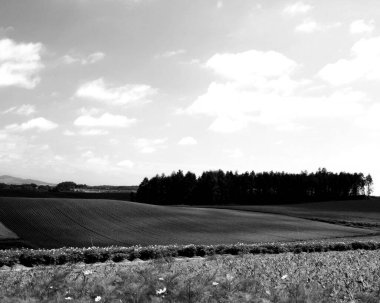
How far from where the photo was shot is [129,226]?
→ 180 ft

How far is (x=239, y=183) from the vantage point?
15512cm

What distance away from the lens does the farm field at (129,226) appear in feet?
153

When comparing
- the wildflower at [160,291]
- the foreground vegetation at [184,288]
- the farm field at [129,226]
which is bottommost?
the farm field at [129,226]

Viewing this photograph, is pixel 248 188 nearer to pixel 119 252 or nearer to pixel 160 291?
pixel 119 252

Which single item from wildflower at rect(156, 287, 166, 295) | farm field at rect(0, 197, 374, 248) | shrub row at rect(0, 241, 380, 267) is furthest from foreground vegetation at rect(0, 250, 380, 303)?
farm field at rect(0, 197, 374, 248)

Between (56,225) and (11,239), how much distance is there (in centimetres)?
755

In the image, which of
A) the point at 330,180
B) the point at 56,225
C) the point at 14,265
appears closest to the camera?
the point at 14,265

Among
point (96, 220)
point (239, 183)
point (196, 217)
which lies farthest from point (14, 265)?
point (239, 183)

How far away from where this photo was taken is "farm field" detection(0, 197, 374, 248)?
46.6 meters

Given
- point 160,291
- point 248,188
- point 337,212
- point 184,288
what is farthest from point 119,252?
point 248,188

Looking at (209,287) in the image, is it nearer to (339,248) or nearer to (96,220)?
(339,248)

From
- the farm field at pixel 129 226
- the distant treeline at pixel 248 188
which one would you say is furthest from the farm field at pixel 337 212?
the distant treeline at pixel 248 188

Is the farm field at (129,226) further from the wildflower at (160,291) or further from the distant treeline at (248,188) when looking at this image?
the distant treeline at (248,188)

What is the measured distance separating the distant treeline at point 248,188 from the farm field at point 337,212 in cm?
3579
